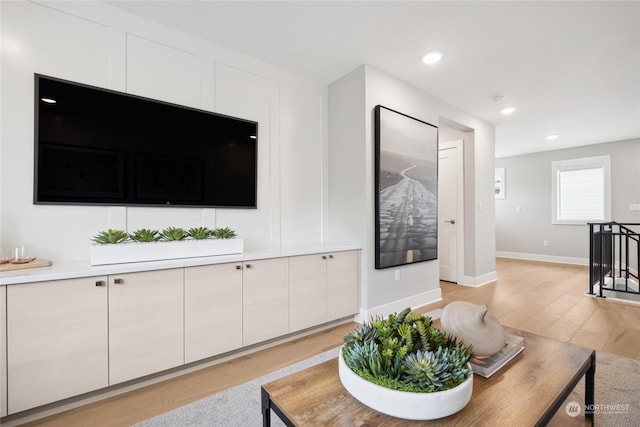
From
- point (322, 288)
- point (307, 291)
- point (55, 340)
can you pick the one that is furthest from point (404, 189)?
point (55, 340)

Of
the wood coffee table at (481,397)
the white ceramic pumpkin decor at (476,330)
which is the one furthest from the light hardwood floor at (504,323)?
the white ceramic pumpkin decor at (476,330)

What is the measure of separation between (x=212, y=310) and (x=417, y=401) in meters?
1.54

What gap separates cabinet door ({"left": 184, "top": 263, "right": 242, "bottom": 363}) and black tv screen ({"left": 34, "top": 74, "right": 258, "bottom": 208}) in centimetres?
64

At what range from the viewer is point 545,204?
6.33 meters

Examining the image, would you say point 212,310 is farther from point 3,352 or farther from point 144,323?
point 3,352

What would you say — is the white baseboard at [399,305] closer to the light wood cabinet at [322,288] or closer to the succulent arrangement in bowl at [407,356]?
the light wood cabinet at [322,288]

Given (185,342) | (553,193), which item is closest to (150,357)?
(185,342)

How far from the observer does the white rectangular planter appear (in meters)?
1.68

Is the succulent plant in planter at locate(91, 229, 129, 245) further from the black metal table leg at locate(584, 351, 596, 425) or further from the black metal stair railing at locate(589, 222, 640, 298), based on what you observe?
the black metal stair railing at locate(589, 222, 640, 298)

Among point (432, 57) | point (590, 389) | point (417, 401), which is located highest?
point (432, 57)

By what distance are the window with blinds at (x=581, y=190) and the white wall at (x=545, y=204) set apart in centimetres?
10

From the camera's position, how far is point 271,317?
7.37 feet

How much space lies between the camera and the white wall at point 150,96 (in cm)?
169

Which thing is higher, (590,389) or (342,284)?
(342,284)
